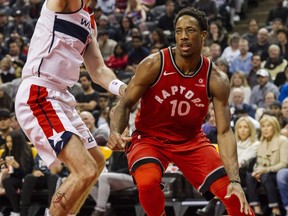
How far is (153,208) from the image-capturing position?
6570 millimetres

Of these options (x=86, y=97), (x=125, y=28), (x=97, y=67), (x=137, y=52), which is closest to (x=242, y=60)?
(x=137, y=52)

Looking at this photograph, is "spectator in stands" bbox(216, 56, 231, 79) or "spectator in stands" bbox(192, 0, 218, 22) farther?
"spectator in stands" bbox(192, 0, 218, 22)

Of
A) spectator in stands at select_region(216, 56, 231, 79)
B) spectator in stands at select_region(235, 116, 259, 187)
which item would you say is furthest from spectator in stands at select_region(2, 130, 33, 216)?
spectator in stands at select_region(216, 56, 231, 79)

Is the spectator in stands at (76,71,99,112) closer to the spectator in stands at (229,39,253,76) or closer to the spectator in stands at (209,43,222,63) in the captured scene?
the spectator in stands at (209,43,222,63)

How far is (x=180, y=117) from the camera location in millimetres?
6781

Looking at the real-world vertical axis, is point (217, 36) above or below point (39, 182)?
above

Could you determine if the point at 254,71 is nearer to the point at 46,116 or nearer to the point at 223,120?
the point at 223,120

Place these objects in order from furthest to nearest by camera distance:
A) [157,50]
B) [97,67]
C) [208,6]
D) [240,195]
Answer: [208,6] < [157,50] < [97,67] < [240,195]

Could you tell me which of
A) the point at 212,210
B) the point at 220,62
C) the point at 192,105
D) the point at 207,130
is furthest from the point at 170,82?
the point at 220,62

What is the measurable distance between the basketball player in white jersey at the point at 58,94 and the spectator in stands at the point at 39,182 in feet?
13.6

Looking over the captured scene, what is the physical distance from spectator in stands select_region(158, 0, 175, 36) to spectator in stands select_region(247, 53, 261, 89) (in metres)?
3.27

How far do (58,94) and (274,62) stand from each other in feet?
26.1

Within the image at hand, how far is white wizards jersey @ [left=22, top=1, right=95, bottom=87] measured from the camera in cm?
658

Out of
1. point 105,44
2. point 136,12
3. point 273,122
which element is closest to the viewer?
point 273,122
